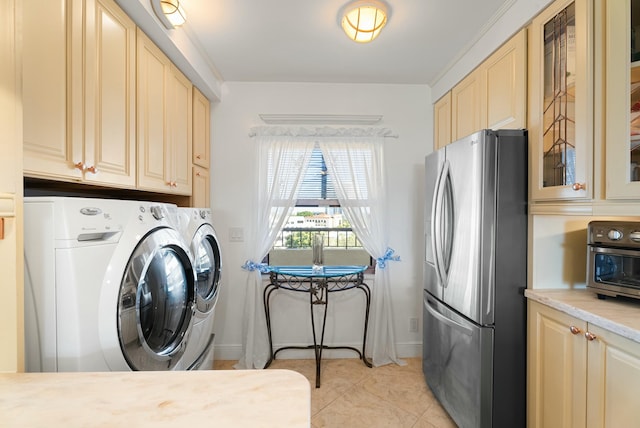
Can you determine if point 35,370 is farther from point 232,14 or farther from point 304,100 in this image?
point 304,100

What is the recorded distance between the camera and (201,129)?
2404 mm

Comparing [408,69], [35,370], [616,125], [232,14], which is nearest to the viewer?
[35,370]

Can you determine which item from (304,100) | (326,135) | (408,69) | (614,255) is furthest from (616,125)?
(304,100)

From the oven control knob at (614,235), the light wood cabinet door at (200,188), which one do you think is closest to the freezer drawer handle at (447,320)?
the oven control knob at (614,235)

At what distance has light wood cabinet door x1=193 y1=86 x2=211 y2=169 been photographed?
7.48ft

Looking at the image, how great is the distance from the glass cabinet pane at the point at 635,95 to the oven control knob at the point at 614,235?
0.29m

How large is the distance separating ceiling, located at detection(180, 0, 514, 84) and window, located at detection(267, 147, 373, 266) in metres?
0.77

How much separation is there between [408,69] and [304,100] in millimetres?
911

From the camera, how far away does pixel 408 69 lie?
2.36 m

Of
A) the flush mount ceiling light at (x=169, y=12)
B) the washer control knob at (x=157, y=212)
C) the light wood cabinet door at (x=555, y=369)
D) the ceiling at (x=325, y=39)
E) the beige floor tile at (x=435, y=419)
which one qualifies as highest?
the ceiling at (x=325, y=39)

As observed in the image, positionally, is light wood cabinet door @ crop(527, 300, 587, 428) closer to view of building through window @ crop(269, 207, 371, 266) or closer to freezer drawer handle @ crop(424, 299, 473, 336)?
freezer drawer handle @ crop(424, 299, 473, 336)

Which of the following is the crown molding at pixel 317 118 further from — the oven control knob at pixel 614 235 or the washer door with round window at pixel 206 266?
the oven control knob at pixel 614 235

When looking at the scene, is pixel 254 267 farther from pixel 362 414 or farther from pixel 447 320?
pixel 447 320

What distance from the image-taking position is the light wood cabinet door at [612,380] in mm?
1024
